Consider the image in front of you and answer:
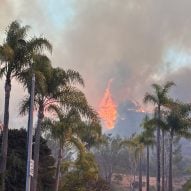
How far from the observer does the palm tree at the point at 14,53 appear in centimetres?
2895

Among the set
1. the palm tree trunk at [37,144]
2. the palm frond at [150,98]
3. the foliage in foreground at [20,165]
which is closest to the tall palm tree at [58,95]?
the palm tree trunk at [37,144]

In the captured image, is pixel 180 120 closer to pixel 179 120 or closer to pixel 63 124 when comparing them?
pixel 179 120

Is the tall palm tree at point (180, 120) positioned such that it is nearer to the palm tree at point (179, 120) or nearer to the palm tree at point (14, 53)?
the palm tree at point (179, 120)

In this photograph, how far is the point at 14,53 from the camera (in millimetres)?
30328

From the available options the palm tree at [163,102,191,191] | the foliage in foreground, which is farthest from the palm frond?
the foliage in foreground

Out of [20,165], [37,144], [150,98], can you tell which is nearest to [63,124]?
[20,165]

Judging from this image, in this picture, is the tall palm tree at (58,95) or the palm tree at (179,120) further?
the palm tree at (179,120)

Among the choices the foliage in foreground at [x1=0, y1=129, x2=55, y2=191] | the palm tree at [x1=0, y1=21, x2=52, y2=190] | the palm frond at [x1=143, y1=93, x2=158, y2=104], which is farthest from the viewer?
the palm frond at [x1=143, y1=93, x2=158, y2=104]

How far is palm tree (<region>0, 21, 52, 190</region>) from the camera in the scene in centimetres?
2895

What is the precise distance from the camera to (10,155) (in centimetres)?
3875

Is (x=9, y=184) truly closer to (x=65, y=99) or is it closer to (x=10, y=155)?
(x=10, y=155)

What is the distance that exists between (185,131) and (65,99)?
29.8m

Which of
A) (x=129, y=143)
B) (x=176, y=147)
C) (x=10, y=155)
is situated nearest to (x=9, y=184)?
(x=10, y=155)

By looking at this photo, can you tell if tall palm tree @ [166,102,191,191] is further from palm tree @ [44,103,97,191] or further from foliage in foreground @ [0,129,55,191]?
palm tree @ [44,103,97,191]
